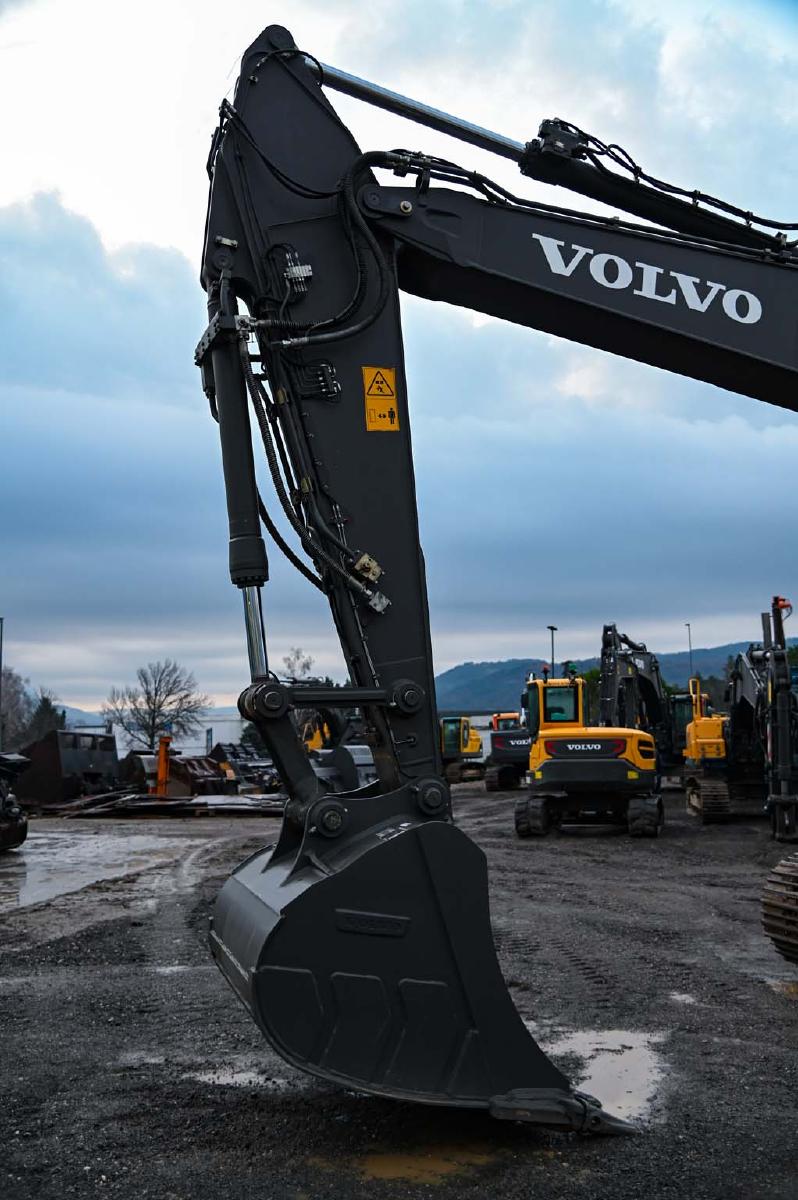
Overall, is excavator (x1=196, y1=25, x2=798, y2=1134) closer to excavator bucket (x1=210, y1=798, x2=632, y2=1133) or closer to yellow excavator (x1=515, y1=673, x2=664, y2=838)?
excavator bucket (x1=210, y1=798, x2=632, y2=1133)

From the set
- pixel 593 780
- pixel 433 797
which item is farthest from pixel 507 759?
pixel 433 797

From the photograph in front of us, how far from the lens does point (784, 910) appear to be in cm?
687

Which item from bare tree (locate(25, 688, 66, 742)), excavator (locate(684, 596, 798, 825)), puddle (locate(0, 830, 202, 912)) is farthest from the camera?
bare tree (locate(25, 688, 66, 742))

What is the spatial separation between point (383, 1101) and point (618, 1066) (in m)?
1.29

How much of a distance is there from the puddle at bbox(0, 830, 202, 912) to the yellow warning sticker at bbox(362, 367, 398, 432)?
825 cm

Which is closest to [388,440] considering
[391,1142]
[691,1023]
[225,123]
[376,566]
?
[376,566]

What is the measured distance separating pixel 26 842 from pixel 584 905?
12268 millimetres

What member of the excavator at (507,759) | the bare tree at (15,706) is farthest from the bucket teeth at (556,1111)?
the bare tree at (15,706)

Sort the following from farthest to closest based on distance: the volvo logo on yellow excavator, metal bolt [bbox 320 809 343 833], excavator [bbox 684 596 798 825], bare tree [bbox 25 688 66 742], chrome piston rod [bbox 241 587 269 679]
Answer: bare tree [bbox 25 688 66 742], excavator [bbox 684 596 798 825], the volvo logo on yellow excavator, chrome piston rod [bbox 241 587 269 679], metal bolt [bbox 320 809 343 833]

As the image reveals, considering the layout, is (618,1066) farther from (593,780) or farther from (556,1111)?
(593,780)

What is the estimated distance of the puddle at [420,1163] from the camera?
4.14 metres

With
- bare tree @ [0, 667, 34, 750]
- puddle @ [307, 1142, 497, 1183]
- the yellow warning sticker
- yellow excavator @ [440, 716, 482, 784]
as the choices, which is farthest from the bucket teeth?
bare tree @ [0, 667, 34, 750]

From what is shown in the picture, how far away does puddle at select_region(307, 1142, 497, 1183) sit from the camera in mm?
4141

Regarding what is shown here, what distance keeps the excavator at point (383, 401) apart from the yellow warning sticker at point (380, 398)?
1 cm
